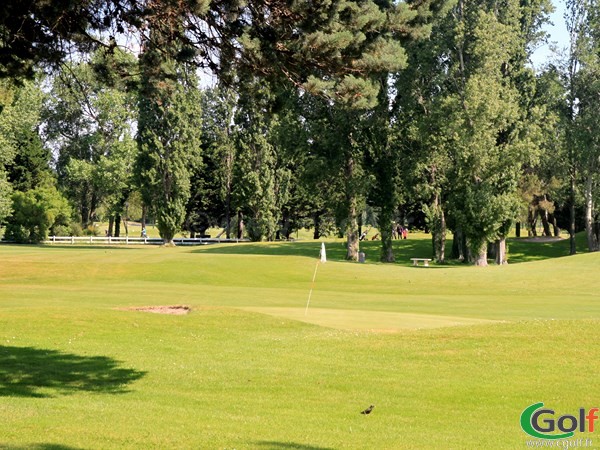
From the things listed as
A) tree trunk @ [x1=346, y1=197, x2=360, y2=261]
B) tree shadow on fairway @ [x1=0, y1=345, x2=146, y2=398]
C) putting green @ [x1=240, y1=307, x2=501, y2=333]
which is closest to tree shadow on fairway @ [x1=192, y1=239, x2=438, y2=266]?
tree trunk @ [x1=346, y1=197, x2=360, y2=261]

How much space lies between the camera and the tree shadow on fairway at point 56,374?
13.4 m

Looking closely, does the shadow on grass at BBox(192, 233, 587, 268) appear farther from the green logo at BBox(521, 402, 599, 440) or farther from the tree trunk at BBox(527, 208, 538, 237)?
the green logo at BBox(521, 402, 599, 440)

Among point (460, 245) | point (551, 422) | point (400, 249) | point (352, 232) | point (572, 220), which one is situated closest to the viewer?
point (551, 422)

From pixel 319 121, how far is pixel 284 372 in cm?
4101

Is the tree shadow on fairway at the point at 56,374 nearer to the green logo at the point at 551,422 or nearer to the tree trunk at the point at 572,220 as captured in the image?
the green logo at the point at 551,422

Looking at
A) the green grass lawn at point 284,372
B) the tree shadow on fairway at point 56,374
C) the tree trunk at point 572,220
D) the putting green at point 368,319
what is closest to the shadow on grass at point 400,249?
the tree trunk at point 572,220

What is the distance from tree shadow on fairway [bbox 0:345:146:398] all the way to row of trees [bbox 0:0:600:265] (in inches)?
223

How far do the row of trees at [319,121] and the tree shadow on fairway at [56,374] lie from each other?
5655 mm

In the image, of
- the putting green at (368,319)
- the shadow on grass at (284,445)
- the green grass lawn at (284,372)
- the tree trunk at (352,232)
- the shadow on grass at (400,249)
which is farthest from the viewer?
the shadow on grass at (400,249)

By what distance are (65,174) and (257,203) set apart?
3608 centimetres

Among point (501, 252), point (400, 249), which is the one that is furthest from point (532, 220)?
point (501, 252)

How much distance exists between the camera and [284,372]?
14.8 m

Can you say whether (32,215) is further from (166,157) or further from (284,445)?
(284,445)

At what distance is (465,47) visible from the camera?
5356 cm
